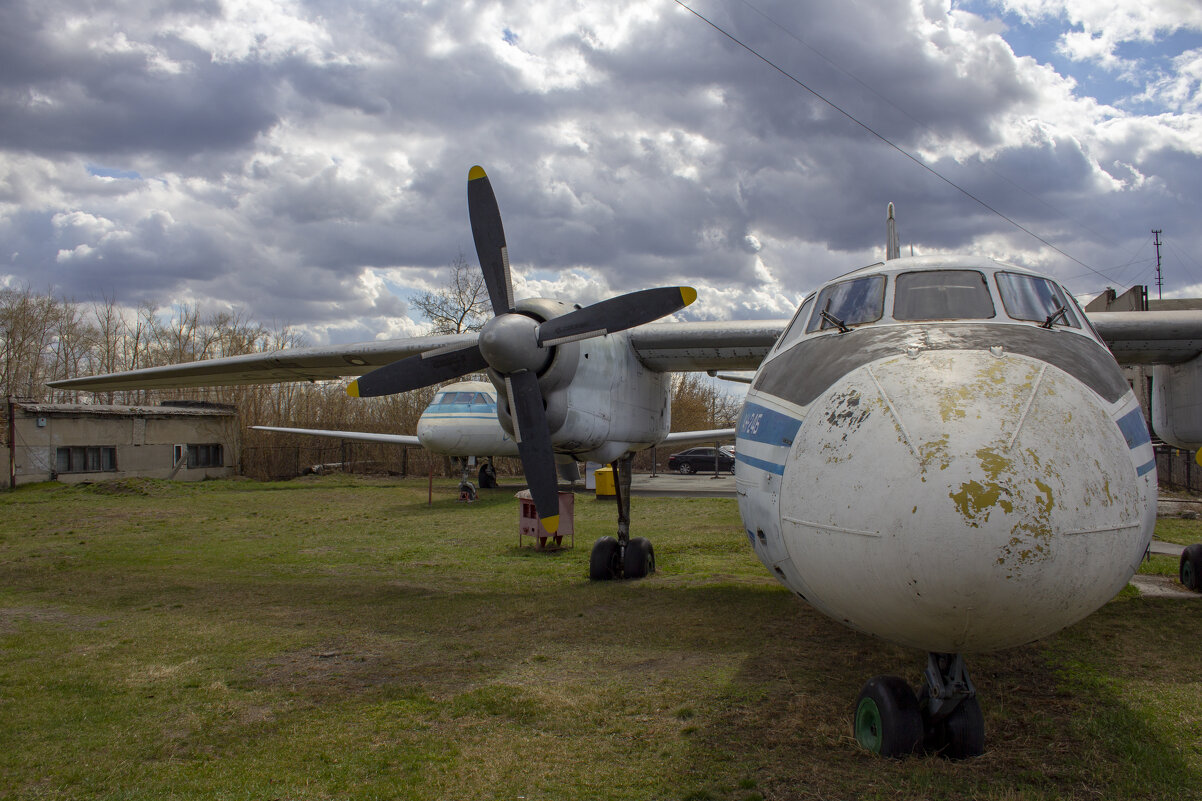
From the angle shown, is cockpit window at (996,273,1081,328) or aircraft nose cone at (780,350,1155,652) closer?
aircraft nose cone at (780,350,1155,652)

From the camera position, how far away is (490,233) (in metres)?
7.82

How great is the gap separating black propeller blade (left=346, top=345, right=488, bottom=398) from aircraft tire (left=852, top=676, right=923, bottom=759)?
199 inches

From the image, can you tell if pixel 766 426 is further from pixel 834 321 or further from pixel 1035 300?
pixel 1035 300

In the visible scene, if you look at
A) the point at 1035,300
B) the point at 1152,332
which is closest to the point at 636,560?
the point at 1035,300

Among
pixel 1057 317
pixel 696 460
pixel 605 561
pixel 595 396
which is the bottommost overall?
pixel 696 460

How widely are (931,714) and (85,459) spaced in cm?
2956

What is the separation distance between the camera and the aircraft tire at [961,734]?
12.3 ft

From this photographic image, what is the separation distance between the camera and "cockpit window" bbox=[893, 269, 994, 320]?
409 cm

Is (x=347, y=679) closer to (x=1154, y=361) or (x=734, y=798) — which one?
(x=734, y=798)

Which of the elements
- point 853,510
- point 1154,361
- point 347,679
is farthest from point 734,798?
point 1154,361

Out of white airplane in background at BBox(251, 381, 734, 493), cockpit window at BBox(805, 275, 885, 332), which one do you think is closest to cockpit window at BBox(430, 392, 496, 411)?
white airplane in background at BBox(251, 381, 734, 493)

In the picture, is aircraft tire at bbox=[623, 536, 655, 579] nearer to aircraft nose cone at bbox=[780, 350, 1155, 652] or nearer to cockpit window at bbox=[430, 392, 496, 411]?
aircraft nose cone at bbox=[780, 350, 1155, 652]

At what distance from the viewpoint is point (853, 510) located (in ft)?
9.83

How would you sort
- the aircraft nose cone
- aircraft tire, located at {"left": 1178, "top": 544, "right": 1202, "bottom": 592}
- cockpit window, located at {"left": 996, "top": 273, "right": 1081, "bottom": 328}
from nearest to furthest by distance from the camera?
the aircraft nose cone → cockpit window, located at {"left": 996, "top": 273, "right": 1081, "bottom": 328} → aircraft tire, located at {"left": 1178, "top": 544, "right": 1202, "bottom": 592}
